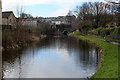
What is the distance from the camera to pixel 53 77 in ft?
35.2

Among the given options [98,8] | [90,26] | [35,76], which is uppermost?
[98,8]

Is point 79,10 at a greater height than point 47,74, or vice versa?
point 79,10

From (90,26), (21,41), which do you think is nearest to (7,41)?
(21,41)

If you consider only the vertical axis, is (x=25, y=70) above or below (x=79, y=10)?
below

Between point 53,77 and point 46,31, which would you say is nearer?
point 53,77

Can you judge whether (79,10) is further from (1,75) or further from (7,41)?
(1,75)

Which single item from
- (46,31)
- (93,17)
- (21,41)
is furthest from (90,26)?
(21,41)

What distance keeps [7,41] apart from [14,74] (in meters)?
13.2

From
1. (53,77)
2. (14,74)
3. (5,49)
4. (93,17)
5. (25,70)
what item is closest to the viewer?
(53,77)

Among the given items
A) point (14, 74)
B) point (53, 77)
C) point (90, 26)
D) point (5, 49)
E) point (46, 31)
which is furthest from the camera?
point (46, 31)

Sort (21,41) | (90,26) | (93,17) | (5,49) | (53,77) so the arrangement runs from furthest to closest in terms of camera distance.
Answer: (93,17) → (90,26) → (21,41) → (5,49) → (53,77)

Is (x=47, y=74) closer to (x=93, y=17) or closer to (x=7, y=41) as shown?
(x=7, y=41)

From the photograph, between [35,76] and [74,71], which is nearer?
[35,76]

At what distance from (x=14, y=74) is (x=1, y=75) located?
2.81ft
